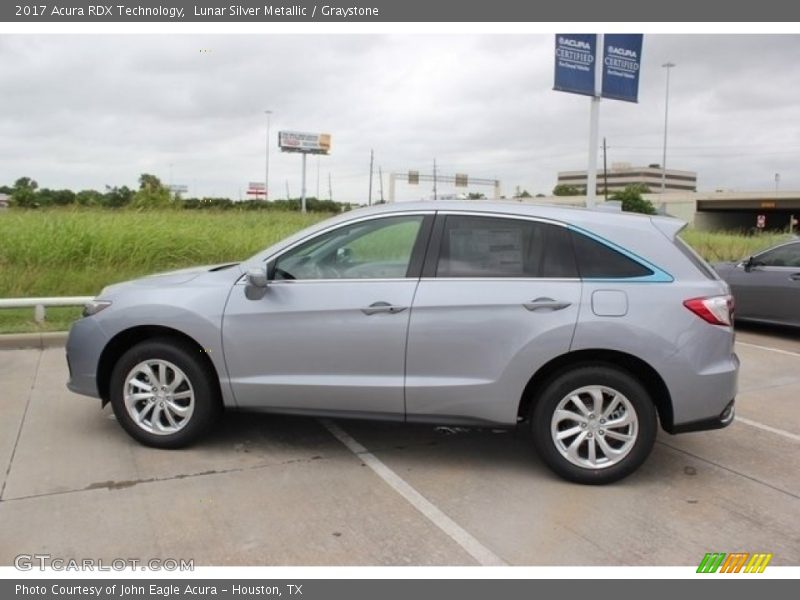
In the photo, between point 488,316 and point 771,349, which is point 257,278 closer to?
point 488,316

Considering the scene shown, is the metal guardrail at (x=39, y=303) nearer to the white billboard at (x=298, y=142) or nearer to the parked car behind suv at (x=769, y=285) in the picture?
the parked car behind suv at (x=769, y=285)

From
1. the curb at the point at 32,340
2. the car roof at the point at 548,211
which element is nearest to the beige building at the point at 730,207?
the curb at the point at 32,340

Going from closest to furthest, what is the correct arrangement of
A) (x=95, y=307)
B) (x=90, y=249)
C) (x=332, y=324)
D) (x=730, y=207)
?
(x=332, y=324), (x=95, y=307), (x=90, y=249), (x=730, y=207)

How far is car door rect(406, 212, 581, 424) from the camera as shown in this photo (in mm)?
3928

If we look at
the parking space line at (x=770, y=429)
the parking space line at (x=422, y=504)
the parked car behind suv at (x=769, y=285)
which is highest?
the parked car behind suv at (x=769, y=285)

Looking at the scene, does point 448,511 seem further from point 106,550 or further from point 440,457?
point 106,550

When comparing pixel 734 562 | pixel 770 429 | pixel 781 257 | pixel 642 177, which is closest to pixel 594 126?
pixel 781 257

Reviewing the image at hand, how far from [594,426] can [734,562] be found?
1021 millimetres

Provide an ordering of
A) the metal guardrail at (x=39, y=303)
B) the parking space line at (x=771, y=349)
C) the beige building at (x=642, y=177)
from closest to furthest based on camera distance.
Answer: the parking space line at (x=771, y=349) → the metal guardrail at (x=39, y=303) → the beige building at (x=642, y=177)

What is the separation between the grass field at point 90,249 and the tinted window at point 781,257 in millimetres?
9280

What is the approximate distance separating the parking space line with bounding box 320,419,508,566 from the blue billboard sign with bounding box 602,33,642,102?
9.36 meters

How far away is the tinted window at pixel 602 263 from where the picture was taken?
13.0 ft

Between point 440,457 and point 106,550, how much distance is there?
2123mm

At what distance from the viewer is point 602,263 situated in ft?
13.2
